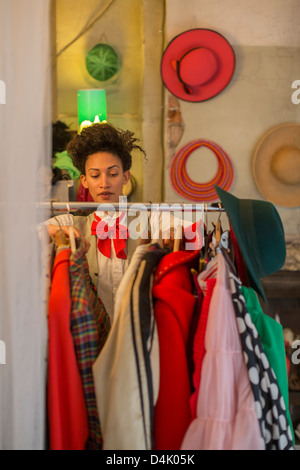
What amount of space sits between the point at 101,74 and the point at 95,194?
4.87 feet

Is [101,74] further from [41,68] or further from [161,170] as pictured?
[41,68]

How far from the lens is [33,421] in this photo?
2.69ft

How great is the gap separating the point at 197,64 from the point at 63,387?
2.16m

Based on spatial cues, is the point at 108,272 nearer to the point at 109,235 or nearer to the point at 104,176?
the point at 109,235

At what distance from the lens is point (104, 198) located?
1624 mm

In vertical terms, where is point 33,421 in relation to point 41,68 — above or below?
below

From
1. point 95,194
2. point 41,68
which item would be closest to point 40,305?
point 41,68

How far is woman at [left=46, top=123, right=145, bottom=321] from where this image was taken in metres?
1.40

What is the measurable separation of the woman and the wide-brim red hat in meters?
1.00

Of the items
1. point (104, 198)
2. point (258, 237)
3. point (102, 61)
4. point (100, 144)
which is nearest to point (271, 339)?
point (258, 237)

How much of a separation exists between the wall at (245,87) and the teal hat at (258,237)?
175 centimetres

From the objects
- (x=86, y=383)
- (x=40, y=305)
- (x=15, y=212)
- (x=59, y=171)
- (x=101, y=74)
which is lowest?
(x=86, y=383)

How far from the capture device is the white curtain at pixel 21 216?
0.81m

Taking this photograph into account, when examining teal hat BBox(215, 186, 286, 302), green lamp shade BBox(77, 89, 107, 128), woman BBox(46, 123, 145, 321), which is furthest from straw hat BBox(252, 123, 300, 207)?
teal hat BBox(215, 186, 286, 302)
